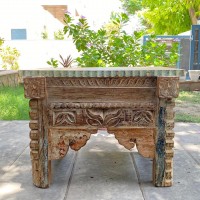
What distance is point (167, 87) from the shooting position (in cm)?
221

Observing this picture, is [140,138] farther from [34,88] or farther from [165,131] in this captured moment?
[34,88]

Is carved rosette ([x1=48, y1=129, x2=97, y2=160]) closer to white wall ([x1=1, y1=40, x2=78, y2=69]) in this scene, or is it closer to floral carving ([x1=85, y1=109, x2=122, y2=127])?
floral carving ([x1=85, y1=109, x2=122, y2=127])

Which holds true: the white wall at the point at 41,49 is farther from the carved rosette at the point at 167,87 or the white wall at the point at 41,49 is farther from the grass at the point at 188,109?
the carved rosette at the point at 167,87

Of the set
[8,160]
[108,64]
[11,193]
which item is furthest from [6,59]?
[11,193]

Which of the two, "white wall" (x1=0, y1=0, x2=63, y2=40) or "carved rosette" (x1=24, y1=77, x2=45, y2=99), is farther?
"white wall" (x1=0, y1=0, x2=63, y2=40)

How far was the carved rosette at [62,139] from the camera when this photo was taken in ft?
7.70

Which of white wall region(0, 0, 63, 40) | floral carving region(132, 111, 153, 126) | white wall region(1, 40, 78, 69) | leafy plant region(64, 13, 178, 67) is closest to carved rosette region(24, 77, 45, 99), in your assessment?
floral carving region(132, 111, 153, 126)

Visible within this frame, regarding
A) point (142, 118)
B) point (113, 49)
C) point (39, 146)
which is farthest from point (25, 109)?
point (142, 118)

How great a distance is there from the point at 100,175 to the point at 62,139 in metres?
0.51

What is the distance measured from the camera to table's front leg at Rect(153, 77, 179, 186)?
2.21 m

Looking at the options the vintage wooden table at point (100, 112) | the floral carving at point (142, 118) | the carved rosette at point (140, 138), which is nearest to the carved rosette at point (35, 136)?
the vintage wooden table at point (100, 112)

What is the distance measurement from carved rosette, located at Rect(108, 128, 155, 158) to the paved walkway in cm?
28

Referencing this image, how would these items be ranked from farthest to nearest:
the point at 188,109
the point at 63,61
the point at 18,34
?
1. the point at 18,34
2. the point at 63,61
3. the point at 188,109

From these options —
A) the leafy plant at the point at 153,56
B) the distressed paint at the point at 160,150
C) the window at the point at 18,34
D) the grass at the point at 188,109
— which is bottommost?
the grass at the point at 188,109
